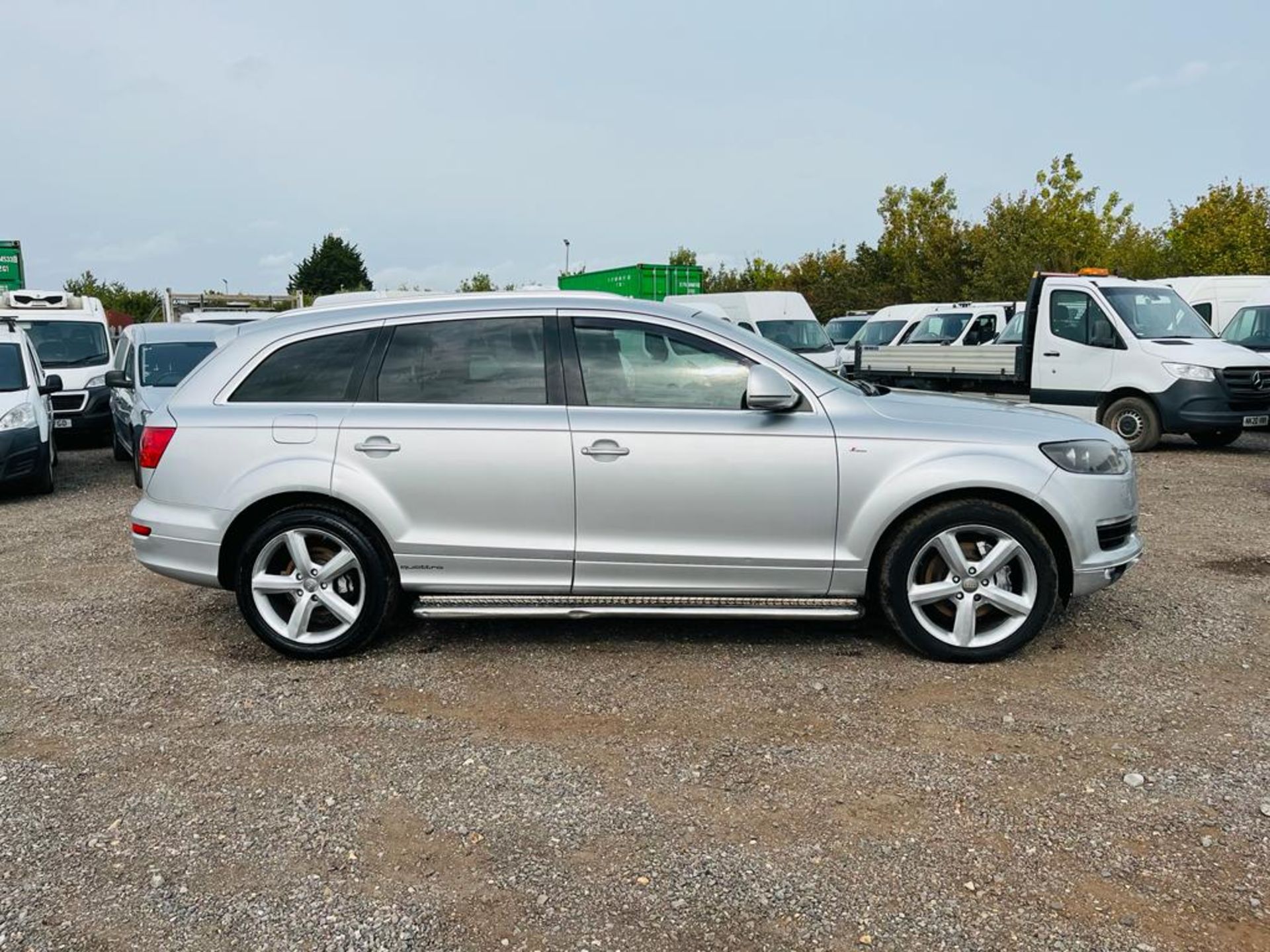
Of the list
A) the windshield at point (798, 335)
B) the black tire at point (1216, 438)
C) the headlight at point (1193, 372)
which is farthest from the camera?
the windshield at point (798, 335)

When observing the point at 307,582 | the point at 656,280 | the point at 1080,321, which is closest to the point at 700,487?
the point at 307,582

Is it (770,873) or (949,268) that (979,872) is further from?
(949,268)

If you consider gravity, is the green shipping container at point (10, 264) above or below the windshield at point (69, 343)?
above

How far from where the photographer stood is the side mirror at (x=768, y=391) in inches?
181

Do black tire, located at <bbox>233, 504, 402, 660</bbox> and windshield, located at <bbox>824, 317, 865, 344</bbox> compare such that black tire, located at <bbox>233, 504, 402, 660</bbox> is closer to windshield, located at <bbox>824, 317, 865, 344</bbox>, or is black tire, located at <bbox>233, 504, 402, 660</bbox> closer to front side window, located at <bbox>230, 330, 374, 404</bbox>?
front side window, located at <bbox>230, 330, 374, 404</bbox>

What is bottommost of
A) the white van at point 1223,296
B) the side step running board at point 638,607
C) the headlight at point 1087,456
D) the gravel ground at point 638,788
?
the gravel ground at point 638,788

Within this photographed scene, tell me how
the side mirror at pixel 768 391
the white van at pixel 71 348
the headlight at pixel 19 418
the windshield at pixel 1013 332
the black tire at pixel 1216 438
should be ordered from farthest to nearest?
the windshield at pixel 1013 332
the white van at pixel 71 348
the black tire at pixel 1216 438
the headlight at pixel 19 418
the side mirror at pixel 768 391

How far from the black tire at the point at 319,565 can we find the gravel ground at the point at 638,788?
17cm

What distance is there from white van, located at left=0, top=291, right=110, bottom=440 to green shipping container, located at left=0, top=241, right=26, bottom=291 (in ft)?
22.9

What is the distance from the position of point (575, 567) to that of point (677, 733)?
1.04m

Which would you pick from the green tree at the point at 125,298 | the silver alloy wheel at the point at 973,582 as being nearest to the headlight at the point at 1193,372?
the silver alloy wheel at the point at 973,582

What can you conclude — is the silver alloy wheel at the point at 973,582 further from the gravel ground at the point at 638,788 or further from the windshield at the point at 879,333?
the windshield at the point at 879,333

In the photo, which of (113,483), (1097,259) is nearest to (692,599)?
(113,483)

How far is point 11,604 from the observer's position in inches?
243
